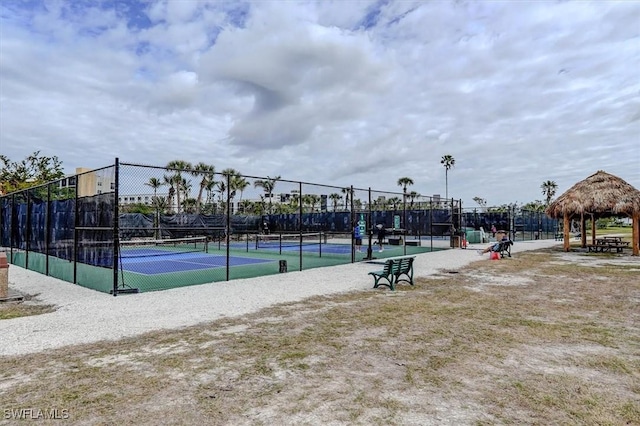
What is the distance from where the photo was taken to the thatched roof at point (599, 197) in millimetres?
18203

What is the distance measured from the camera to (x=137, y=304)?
24.2 ft

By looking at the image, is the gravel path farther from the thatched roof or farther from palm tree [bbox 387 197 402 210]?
palm tree [bbox 387 197 402 210]

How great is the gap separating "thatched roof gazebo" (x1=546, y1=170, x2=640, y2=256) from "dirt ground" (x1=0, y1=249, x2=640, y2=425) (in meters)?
14.1

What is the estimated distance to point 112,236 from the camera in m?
8.06

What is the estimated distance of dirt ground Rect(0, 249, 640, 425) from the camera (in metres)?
3.16

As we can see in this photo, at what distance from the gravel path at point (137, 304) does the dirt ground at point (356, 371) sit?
1.71 ft

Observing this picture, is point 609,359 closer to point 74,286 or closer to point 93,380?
point 93,380

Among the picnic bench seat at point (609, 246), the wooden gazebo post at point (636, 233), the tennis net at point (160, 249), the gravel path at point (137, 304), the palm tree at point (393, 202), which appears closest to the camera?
the gravel path at point (137, 304)

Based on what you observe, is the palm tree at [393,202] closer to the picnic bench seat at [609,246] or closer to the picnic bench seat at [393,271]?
the picnic bench seat at [609,246]

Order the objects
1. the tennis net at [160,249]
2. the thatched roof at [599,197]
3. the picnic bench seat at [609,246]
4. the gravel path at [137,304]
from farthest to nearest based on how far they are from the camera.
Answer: the picnic bench seat at [609,246]
the thatched roof at [599,197]
the tennis net at [160,249]
the gravel path at [137,304]

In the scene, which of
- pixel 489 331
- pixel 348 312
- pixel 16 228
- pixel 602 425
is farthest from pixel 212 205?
pixel 602 425

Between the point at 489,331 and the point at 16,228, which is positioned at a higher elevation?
the point at 16,228

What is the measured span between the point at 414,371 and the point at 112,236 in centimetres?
659

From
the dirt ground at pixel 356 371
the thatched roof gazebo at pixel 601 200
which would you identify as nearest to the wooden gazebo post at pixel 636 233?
the thatched roof gazebo at pixel 601 200
